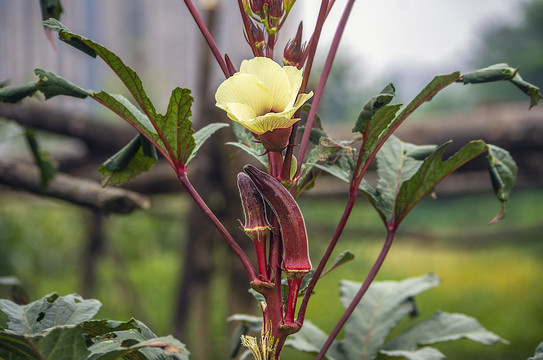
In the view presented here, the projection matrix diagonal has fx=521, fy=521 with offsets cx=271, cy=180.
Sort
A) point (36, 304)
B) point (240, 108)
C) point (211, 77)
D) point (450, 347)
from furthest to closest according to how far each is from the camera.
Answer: point (450, 347) < point (211, 77) < point (36, 304) < point (240, 108)

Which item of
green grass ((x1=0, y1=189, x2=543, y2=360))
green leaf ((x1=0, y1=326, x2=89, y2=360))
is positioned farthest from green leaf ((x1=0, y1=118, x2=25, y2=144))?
green grass ((x1=0, y1=189, x2=543, y2=360))

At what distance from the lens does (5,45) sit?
6582 mm

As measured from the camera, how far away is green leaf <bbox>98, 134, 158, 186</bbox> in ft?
1.89

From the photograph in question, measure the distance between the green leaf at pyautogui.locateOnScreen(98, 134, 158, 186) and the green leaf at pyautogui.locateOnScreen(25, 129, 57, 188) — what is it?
349 mm

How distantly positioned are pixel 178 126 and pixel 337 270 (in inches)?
155

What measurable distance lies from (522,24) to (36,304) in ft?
21.9

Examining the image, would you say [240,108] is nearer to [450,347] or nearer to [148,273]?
[450,347]

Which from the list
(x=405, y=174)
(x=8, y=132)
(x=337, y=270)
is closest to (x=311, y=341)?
(x=405, y=174)

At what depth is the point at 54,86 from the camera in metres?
0.49

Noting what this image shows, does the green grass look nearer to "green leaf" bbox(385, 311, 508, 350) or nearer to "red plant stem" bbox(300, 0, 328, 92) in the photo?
"green leaf" bbox(385, 311, 508, 350)

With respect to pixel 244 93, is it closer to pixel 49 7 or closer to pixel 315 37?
pixel 315 37

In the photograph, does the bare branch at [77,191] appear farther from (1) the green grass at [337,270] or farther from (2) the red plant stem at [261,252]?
(1) the green grass at [337,270]

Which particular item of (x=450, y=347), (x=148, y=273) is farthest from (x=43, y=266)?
(x=450, y=347)

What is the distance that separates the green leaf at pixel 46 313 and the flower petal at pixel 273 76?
0.90 ft
